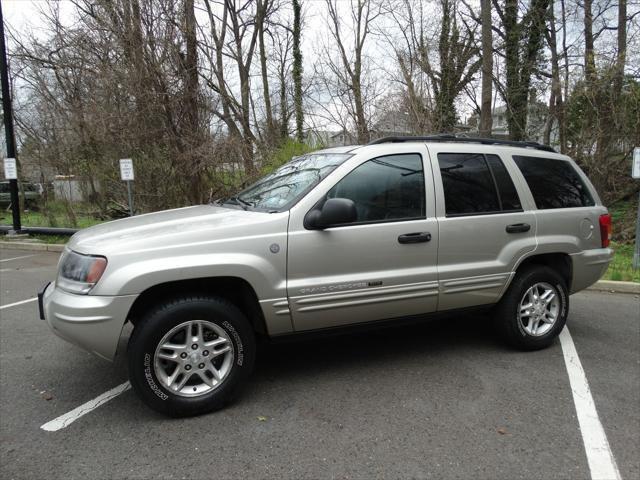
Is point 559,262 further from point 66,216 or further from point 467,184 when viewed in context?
point 66,216

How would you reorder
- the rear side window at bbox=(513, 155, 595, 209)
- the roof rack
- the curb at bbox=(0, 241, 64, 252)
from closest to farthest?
the roof rack, the rear side window at bbox=(513, 155, 595, 209), the curb at bbox=(0, 241, 64, 252)

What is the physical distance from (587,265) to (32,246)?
1187 cm

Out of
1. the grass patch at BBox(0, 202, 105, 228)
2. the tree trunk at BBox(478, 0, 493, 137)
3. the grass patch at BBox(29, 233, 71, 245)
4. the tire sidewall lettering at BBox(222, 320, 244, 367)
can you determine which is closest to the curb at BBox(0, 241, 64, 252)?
the grass patch at BBox(29, 233, 71, 245)

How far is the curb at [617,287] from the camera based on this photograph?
6523 millimetres

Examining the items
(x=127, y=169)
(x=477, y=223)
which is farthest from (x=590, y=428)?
(x=127, y=169)

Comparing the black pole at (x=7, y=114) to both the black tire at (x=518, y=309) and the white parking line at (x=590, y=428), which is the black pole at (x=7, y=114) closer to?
the black tire at (x=518, y=309)

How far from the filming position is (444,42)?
15086 millimetres

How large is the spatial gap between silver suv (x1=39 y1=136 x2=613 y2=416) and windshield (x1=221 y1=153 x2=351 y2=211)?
0.07 ft

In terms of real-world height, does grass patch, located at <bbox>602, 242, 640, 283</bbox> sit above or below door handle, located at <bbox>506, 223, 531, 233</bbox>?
below

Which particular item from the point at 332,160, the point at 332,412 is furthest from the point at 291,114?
the point at 332,412

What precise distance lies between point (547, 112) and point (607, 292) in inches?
336

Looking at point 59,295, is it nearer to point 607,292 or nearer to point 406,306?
point 406,306

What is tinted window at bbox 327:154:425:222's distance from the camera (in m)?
3.49

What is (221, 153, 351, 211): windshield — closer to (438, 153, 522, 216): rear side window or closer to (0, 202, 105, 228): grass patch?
(438, 153, 522, 216): rear side window
